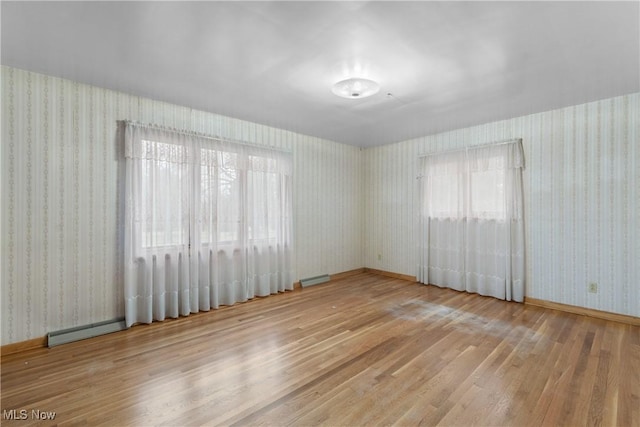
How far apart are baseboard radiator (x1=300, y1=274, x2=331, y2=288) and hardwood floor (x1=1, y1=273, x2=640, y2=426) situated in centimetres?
135

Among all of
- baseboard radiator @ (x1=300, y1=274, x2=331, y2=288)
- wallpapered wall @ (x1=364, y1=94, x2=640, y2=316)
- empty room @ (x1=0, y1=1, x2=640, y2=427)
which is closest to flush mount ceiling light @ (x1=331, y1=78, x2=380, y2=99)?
empty room @ (x1=0, y1=1, x2=640, y2=427)

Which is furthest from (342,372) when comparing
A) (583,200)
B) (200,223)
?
(583,200)

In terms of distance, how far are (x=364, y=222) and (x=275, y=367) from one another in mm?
4186

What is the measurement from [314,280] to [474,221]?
278 centimetres

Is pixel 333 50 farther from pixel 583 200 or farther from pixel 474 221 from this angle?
pixel 583 200

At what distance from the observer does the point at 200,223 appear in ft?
12.6

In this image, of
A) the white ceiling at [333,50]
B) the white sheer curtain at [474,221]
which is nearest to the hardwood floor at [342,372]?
the white sheer curtain at [474,221]

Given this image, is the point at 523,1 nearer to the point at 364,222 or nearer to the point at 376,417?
the point at 376,417

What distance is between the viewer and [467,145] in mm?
4730

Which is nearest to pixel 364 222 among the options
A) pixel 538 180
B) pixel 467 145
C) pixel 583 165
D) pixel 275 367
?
pixel 467 145

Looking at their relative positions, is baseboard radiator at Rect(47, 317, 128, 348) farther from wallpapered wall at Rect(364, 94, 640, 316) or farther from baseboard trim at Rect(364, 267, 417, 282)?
wallpapered wall at Rect(364, 94, 640, 316)

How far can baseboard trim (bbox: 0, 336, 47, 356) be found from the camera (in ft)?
8.70

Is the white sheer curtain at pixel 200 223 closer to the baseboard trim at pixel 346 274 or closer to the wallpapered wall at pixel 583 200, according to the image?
the baseboard trim at pixel 346 274

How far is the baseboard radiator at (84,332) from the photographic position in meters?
2.86
